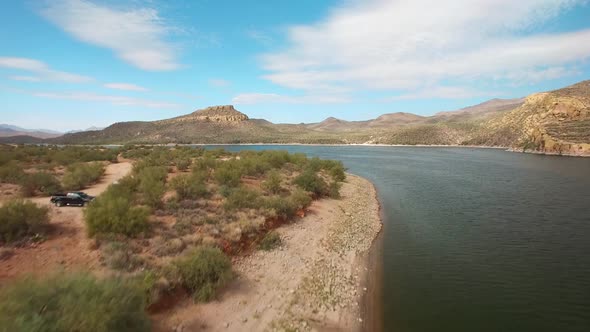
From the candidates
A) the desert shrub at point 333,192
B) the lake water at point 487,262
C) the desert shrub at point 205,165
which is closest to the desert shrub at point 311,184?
the desert shrub at point 333,192

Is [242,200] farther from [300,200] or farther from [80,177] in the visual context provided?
[80,177]

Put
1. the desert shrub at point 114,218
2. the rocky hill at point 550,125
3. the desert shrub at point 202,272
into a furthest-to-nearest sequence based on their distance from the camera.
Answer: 1. the rocky hill at point 550,125
2. the desert shrub at point 114,218
3. the desert shrub at point 202,272

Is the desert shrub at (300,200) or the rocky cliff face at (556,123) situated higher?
the rocky cliff face at (556,123)

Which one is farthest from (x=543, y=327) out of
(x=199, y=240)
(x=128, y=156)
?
(x=128, y=156)

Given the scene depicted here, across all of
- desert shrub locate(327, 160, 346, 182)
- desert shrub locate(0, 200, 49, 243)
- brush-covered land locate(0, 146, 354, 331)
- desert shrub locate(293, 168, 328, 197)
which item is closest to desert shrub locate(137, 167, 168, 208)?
brush-covered land locate(0, 146, 354, 331)

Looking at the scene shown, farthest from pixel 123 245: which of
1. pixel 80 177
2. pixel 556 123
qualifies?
pixel 556 123

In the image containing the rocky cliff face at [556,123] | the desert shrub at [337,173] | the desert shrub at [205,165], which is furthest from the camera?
the rocky cliff face at [556,123]

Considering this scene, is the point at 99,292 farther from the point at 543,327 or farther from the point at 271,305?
the point at 543,327

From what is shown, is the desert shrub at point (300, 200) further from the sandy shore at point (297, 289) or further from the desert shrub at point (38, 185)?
the desert shrub at point (38, 185)
